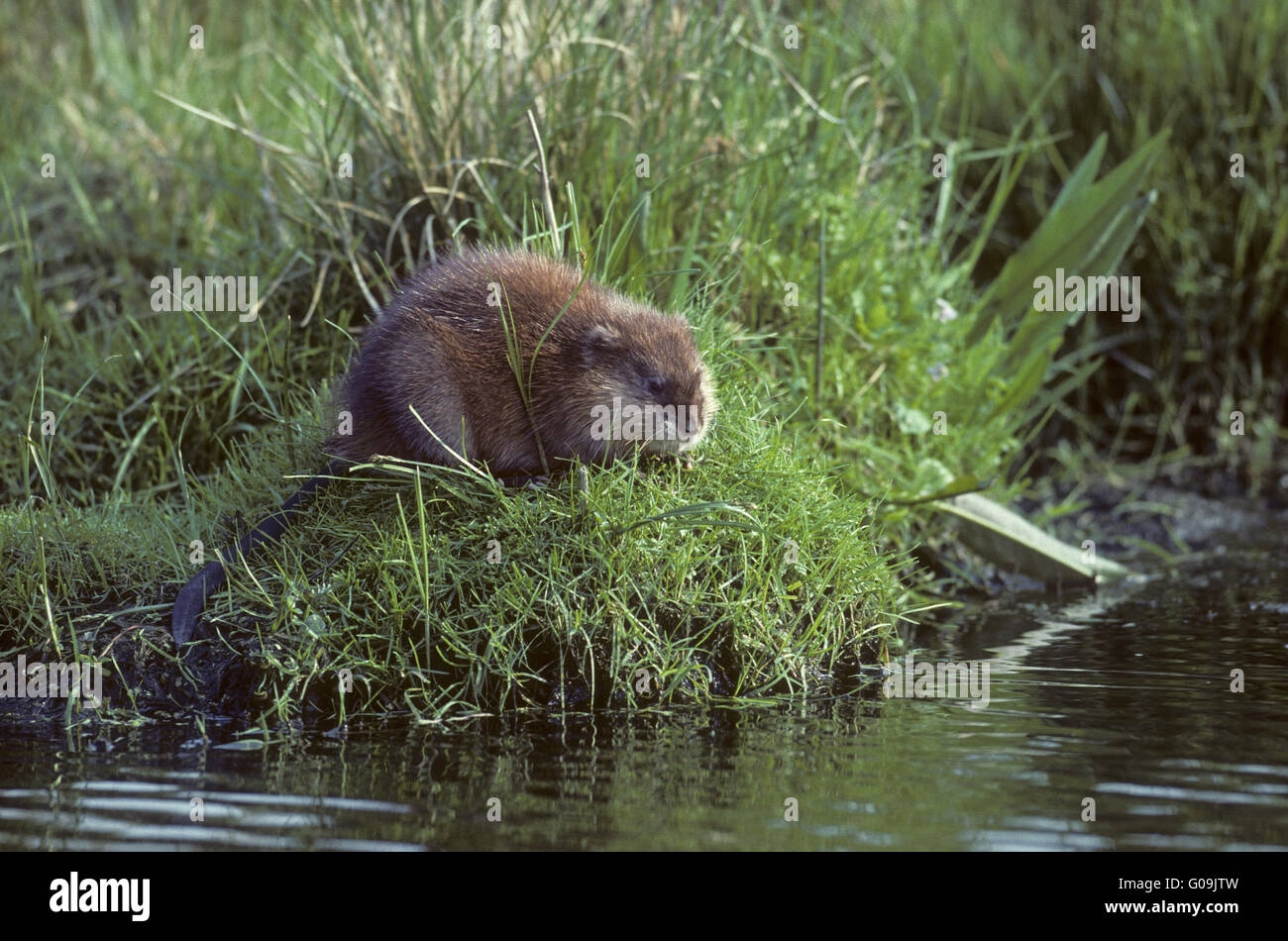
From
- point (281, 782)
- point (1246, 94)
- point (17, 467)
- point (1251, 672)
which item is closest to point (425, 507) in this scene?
point (281, 782)

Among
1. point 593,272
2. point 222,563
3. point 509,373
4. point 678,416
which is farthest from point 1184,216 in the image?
point 222,563

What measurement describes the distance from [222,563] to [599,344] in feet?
4.15

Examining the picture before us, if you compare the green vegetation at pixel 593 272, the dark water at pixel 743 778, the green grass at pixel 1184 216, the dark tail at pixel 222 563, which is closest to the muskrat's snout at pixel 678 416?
the green vegetation at pixel 593 272

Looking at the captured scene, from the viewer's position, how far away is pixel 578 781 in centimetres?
344

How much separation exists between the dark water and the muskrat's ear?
1.11 metres

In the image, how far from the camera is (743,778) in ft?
11.4

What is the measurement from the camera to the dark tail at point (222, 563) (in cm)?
411

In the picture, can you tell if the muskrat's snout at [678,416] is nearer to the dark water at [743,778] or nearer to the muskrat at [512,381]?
the muskrat at [512,381]

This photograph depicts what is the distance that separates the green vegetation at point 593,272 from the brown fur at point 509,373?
0.15 meters

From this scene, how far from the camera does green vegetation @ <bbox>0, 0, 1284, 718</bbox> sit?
4160 mm

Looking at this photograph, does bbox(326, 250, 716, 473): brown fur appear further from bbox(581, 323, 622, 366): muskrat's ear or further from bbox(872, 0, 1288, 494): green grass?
bbox(872, 0, 1288, 494): green grass

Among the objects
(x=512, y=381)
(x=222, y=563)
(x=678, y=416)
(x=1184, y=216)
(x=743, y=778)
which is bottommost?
(x=743, y=778)

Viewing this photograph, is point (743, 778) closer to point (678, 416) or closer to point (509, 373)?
point (678, 416)
